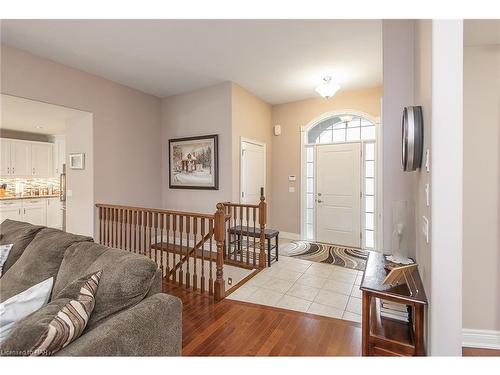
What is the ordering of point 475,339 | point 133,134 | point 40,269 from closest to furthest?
point 40,269
point 475,339
point 133,134

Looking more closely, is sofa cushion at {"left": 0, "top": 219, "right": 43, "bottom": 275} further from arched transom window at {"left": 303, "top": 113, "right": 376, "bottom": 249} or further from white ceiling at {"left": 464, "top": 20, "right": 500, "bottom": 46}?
arched transom window at {"left": 303, "top": 113, "right": 376, "bottom": 249}

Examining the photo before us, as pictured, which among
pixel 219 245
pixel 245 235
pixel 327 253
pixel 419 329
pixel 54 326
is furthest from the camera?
pixel 327 253

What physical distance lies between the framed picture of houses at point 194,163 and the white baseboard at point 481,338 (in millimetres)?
3478

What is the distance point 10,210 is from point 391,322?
23.7 ft

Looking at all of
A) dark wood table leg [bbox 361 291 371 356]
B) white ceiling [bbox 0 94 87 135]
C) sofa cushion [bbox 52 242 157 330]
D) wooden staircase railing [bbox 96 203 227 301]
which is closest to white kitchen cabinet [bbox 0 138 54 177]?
white ceiling [bbox 0 94 87 135]

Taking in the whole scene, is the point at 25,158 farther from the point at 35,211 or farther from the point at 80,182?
the point at 80,182

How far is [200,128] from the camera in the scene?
14.4ft

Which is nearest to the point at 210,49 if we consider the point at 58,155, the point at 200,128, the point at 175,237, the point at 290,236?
the point at 200,128

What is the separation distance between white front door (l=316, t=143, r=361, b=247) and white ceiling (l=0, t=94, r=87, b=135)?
4.34m

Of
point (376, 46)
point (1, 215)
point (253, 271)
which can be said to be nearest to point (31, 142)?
point (1, 215)

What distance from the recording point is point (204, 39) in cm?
282
